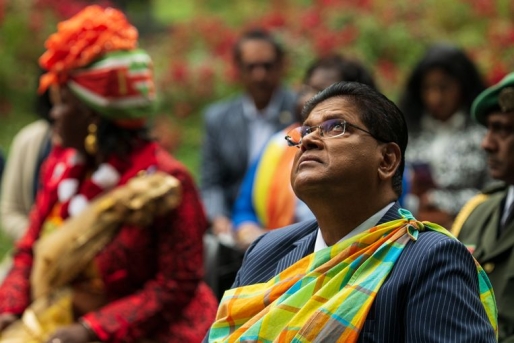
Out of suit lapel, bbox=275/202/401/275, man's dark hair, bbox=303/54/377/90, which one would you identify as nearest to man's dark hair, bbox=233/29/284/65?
man's dark hair, bbox=303/54/377/90

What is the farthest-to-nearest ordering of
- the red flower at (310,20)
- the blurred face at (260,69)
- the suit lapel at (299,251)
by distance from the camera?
the red flower at (310,20) < the blurred face at (260,69) < the suit lapel at (299,251)

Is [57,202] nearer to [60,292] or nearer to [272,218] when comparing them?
[60,292]

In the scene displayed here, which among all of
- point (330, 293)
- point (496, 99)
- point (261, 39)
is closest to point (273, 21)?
point (261, 39)

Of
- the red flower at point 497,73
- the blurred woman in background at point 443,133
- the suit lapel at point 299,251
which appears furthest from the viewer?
the red flower at point 497,73

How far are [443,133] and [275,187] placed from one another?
1352mm

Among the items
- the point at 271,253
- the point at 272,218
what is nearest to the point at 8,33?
the point at 272,218

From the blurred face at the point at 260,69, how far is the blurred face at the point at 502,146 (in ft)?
9.20

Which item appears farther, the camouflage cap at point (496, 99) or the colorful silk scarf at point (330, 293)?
the camouflage cap at point (496, 99)

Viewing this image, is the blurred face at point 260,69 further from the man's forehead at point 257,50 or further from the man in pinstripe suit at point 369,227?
the man in pinstripe suit at point 369,227

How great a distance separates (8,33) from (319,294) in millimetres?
9700

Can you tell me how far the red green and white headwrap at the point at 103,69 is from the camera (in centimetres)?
463

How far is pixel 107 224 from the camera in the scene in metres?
4.49

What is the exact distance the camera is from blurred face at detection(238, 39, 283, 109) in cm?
678

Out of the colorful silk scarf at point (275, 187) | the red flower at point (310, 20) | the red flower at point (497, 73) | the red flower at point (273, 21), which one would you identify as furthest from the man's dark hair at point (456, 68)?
the red flower at point (273, 21)
